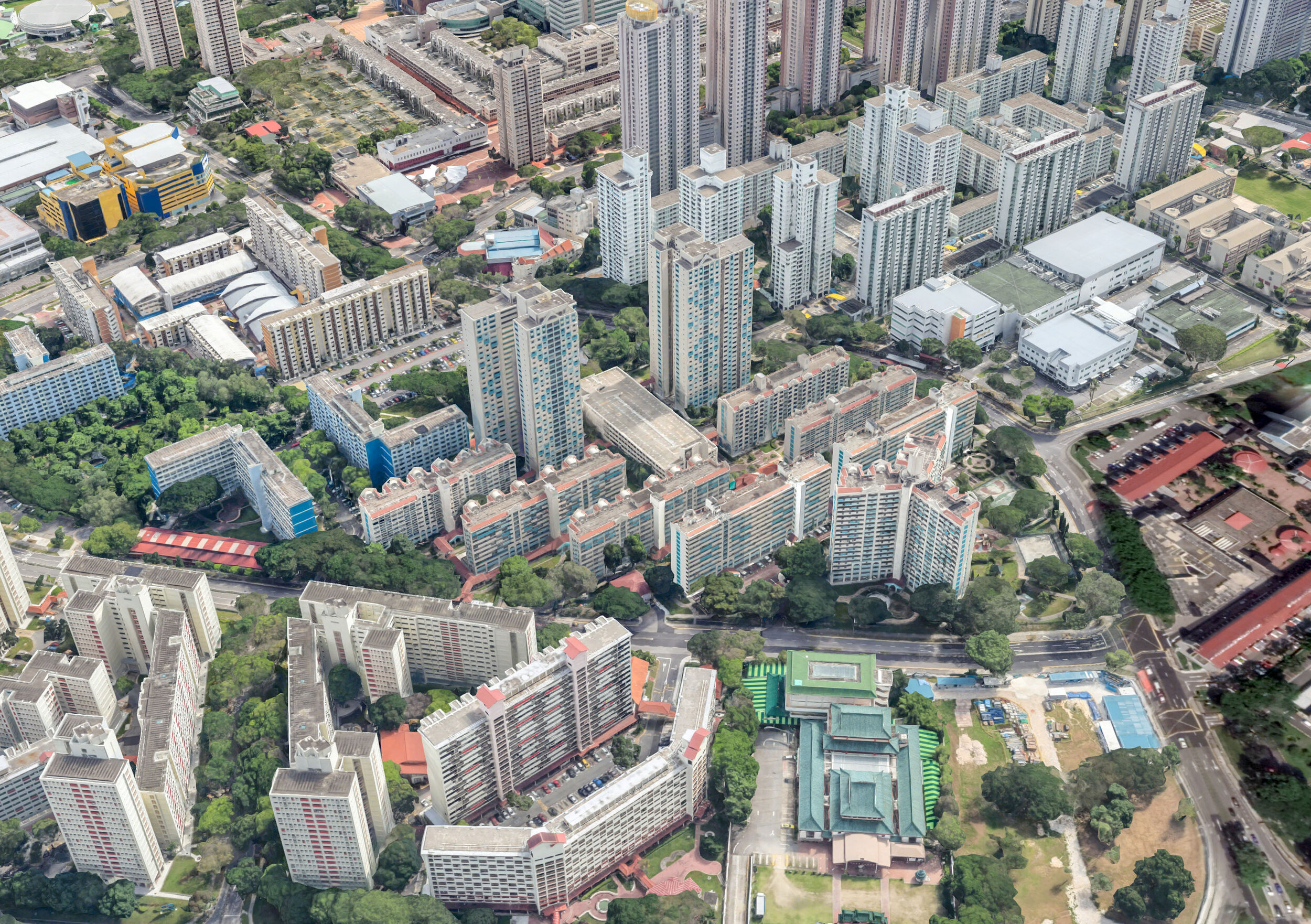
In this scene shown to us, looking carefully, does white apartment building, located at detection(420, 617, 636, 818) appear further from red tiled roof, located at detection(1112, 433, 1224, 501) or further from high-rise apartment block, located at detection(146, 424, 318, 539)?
red tiled roof, located at detection(1112, 433, 1224, 501)

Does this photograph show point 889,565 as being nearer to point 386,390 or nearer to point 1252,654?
point 1252,654

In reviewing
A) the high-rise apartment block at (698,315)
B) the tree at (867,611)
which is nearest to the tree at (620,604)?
the tree at (867,611)

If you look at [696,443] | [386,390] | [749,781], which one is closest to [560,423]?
[696,443]

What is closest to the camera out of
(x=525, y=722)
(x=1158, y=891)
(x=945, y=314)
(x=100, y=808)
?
(x=100, y=808)

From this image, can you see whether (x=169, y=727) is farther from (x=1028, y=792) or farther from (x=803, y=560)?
(x=1028, y=792)

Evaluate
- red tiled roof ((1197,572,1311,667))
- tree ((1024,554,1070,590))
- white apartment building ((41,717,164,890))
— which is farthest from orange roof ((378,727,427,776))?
red tiled roof ((1197,572,1311,667))

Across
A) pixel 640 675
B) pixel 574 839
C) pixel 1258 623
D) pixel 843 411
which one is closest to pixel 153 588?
pixel 640 675
